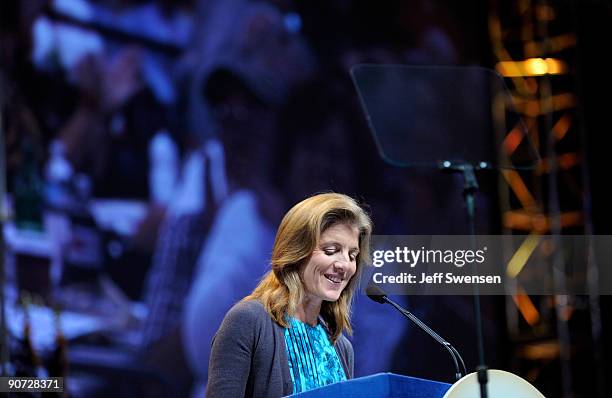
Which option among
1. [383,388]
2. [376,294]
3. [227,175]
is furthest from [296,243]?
[227,175]

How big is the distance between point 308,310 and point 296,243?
0.52 feet

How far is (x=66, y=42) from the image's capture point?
13.1ft

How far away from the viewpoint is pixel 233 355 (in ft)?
5.83

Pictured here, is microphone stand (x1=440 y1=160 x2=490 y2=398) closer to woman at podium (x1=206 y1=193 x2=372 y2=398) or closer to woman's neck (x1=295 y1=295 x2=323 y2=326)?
woman at podium (x1=206 y1=193 x2=372 y2=398)

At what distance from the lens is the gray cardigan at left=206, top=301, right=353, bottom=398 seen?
1761 mm

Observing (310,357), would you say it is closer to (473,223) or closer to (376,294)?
(376,294)

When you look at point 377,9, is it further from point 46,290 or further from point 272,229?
point 46,290

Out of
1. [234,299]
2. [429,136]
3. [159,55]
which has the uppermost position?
[159,55]

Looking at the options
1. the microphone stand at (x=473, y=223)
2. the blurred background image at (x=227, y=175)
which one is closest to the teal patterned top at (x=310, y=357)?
the microphone stand at (x=473, y=223)

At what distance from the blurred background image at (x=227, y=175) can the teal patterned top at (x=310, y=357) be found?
1.70 metres

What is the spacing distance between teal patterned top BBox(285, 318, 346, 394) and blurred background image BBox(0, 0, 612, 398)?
5.57 ft

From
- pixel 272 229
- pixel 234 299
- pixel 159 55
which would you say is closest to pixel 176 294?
pixel 234 299

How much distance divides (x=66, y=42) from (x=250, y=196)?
1063mm

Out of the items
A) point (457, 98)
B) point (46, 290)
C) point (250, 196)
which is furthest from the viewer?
point (250, 196)
